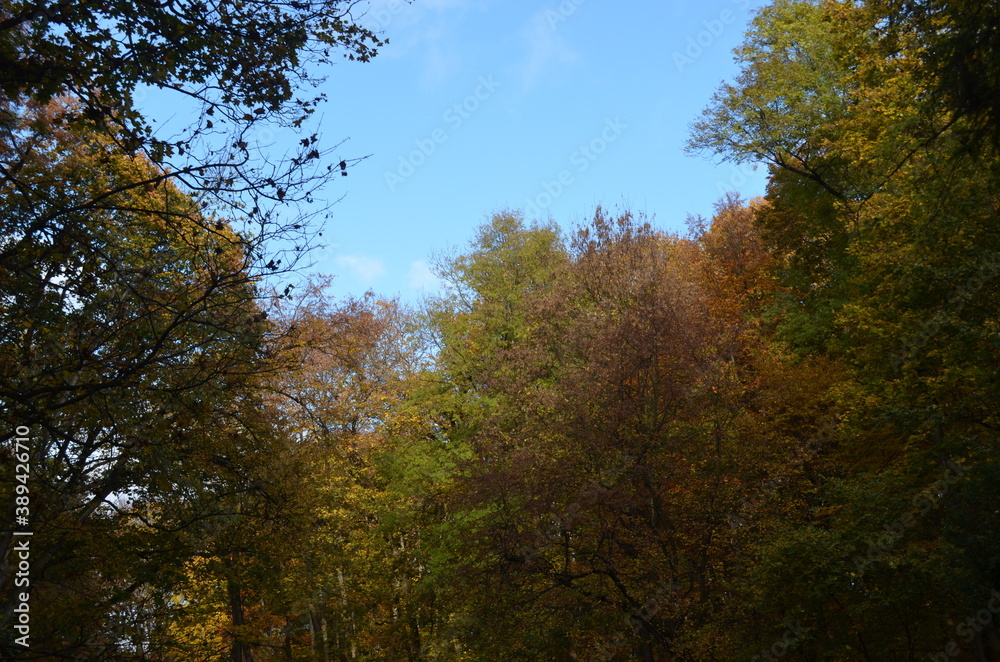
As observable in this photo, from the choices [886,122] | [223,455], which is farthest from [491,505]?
[886,122]

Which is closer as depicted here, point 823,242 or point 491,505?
point 491,505

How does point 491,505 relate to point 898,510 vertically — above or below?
above

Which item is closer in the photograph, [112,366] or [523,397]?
[112,366]

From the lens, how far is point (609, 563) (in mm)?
16500

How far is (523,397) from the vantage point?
20.6 m

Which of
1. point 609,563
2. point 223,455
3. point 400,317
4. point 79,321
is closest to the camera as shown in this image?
point 79,321

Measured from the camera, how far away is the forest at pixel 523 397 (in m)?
7.00

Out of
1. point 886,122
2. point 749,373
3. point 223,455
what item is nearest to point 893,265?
point 886,122

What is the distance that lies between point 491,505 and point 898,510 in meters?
9.68

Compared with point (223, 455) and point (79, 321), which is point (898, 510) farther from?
point (79, 321)

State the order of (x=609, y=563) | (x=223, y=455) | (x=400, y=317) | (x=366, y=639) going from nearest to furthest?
(x=223, y=455), (x=609, y=563), (x=366, y=639), (x=400, y=317)

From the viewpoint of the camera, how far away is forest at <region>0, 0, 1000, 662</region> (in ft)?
23.0

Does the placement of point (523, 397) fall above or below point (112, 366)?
above

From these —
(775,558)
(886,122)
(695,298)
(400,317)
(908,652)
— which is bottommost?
(908,652)
